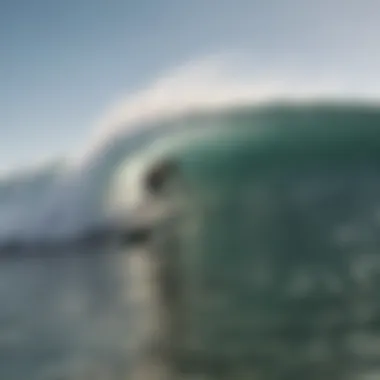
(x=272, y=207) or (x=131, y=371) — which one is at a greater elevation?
(x=272, y=207)

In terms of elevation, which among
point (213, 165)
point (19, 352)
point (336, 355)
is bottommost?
point (336, 355)

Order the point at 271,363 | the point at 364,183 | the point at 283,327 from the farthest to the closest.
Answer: the point at 364,183
the point at 283,327
the point at 271,363

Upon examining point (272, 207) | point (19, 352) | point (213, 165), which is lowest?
point (19, 352)

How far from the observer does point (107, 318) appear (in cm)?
166

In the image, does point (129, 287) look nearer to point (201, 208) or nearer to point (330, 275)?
point (201, 208)

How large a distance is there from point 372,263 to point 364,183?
10.0 inches

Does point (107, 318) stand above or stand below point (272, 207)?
below

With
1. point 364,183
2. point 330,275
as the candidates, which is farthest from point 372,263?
point 364,183

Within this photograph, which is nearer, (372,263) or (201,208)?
(372,263)

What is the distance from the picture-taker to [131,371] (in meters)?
1.51

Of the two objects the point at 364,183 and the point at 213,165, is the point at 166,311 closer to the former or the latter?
the point at 213,165

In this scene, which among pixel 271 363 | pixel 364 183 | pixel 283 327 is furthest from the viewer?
pixel 364 183

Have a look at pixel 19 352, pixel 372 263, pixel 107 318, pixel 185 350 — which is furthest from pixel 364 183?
pixel 19 352

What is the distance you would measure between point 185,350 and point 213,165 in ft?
1.97
